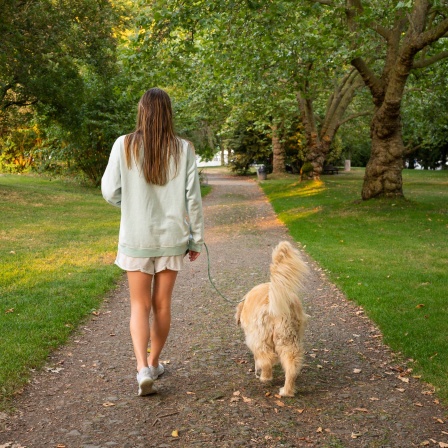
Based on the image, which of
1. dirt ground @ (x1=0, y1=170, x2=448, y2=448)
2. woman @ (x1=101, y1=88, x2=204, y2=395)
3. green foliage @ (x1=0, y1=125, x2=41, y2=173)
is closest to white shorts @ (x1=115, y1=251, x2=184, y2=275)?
woman @ (x1=101, y1=88, x2=204, y2=395)

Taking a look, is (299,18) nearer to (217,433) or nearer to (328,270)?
(328,270)

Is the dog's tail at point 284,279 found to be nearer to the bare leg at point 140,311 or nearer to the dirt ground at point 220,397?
the dirt ground at point 220,397

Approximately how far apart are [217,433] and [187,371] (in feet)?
4.38

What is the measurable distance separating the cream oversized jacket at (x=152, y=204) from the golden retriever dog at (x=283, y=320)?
0.79 m

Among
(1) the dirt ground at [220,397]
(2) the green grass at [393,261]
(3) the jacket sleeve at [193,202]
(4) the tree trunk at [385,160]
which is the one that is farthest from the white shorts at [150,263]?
(4) the tree trunk at [385,160]

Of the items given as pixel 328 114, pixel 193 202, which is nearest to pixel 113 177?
pixel 193 202

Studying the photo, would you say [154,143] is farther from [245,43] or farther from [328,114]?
[328,114]

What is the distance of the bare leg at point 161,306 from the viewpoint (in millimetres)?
4766

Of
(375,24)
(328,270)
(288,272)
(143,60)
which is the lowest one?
(328,270)

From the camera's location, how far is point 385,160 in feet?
59.2

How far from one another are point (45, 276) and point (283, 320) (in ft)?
18.7

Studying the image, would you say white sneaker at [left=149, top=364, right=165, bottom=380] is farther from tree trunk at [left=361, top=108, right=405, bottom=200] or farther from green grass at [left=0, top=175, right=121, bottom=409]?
tree trunk at [left=361, top=108, right=405, bottom=200]

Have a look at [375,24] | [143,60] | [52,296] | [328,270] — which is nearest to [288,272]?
[52,296]

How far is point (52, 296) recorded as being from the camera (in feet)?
26.5
